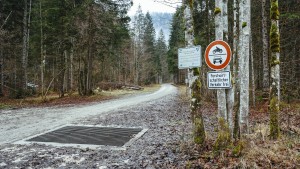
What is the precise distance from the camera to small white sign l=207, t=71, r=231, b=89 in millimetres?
5477

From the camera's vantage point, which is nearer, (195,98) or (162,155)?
(162,155)

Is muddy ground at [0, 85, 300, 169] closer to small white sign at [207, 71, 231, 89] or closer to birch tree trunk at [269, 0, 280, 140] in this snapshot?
birch tree trunk at [269, 0, 280, 140]

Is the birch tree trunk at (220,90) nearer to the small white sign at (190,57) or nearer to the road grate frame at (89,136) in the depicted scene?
the small white sign at (190,57)

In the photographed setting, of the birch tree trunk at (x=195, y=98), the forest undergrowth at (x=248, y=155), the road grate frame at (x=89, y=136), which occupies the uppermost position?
→ the birch tree trunk at (x=195, y=98)

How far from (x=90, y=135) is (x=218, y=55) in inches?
195

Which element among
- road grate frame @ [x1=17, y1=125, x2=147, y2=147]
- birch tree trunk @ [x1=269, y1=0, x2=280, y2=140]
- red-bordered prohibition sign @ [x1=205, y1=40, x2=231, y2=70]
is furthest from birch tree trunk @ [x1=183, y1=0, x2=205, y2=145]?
road grate frame @ [x1=17, y1=125, x2=147, y2=147]

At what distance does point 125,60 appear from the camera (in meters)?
55.6

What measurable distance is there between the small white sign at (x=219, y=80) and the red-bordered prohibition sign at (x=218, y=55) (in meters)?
0.14

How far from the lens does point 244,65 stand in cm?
654

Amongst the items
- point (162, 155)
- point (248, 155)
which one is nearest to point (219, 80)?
point (248, 155)

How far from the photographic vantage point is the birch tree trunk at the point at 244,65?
6516mm

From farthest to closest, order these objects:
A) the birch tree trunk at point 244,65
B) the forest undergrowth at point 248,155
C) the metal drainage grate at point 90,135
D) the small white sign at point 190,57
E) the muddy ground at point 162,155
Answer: the metal drainage grate at point 90,135, the birch tree trunk at point 244,65, the small white sign at point 190,57, the muddy ground at point 162,155, the forest undergrowth at point 248,155

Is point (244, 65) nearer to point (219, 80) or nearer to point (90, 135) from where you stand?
point (219, 80)

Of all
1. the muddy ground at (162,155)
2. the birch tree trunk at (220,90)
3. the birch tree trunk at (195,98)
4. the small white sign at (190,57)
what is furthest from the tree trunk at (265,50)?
the small white sign at (190,57)
